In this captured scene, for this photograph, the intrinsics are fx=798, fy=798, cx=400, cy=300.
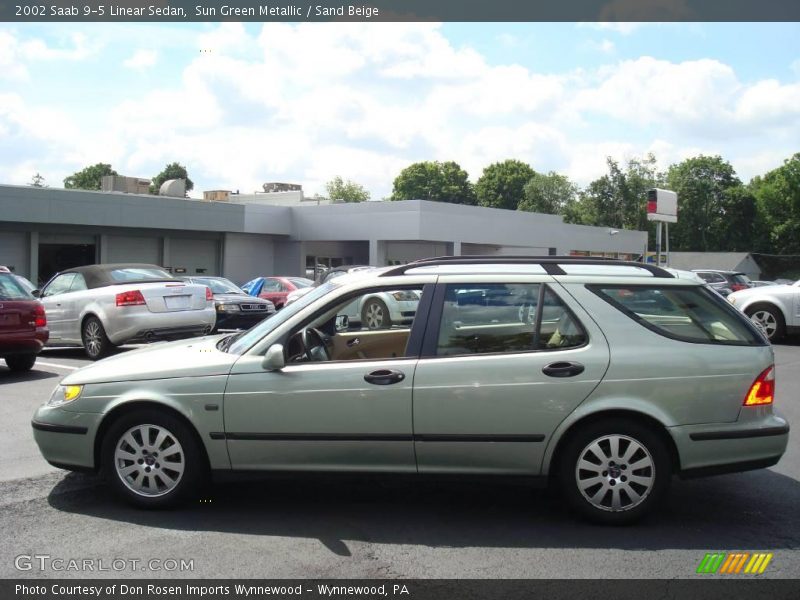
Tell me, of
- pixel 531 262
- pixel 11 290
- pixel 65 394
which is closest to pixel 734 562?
pixel 531 262

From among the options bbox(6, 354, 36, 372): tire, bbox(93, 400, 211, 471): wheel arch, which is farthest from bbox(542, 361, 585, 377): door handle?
bbox(6, 354, 36, 372): tire

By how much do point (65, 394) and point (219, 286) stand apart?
1390cm

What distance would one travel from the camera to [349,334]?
20.3ft

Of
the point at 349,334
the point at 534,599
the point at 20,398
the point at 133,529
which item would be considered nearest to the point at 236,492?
the point at 133,529

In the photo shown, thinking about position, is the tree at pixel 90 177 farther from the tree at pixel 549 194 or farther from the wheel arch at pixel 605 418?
the wheel arch at pixel 605 418

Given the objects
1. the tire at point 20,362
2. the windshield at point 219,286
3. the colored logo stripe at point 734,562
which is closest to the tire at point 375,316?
the colored logo stripe at point 734,562

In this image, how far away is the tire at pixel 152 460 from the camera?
5.14 m

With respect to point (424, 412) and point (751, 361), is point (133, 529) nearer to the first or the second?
point (424, 412)

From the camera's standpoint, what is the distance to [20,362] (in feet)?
37.6

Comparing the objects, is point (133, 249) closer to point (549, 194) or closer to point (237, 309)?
point (237, 309)

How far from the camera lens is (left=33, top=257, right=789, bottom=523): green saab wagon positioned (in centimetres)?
495

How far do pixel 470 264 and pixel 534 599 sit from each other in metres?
2.33

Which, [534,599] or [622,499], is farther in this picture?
[622,499]

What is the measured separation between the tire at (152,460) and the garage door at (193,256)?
33084 millimetres
